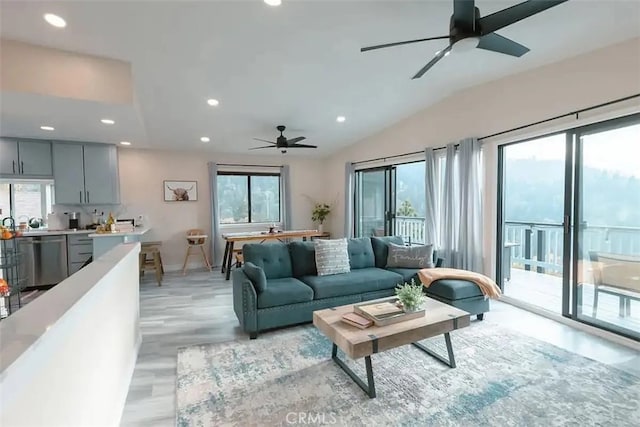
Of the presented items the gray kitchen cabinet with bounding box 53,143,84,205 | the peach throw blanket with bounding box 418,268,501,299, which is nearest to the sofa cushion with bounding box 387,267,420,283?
the peach throw blanket with bounding box 418,268,501,299

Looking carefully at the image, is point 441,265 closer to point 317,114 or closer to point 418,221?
point 418,221

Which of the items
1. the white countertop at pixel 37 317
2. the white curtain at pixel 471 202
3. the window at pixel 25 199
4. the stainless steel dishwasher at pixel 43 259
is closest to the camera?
the white countertop at pixel 37 317

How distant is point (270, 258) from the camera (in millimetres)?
3758

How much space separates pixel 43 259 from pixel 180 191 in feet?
7.88

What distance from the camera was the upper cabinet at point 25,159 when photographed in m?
4.80

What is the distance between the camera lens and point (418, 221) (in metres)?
5.87

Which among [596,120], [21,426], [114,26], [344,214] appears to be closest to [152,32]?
[114,26]

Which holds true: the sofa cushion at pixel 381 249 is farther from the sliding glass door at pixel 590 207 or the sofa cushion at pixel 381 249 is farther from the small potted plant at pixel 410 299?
the small potted plant at pixel 410 299

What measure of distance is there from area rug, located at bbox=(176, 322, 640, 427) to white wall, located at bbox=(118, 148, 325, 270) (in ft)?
13.1

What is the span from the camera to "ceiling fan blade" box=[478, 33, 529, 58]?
7.45ft

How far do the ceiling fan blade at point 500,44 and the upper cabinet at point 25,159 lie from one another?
6.12 m

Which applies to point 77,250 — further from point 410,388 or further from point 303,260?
point 410,388

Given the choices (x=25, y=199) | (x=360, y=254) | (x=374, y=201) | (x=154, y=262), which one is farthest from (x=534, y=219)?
(x=25, y=199)

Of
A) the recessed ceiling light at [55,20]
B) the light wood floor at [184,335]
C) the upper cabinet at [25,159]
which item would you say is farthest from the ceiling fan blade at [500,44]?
the upper cabinet at [25,159]
